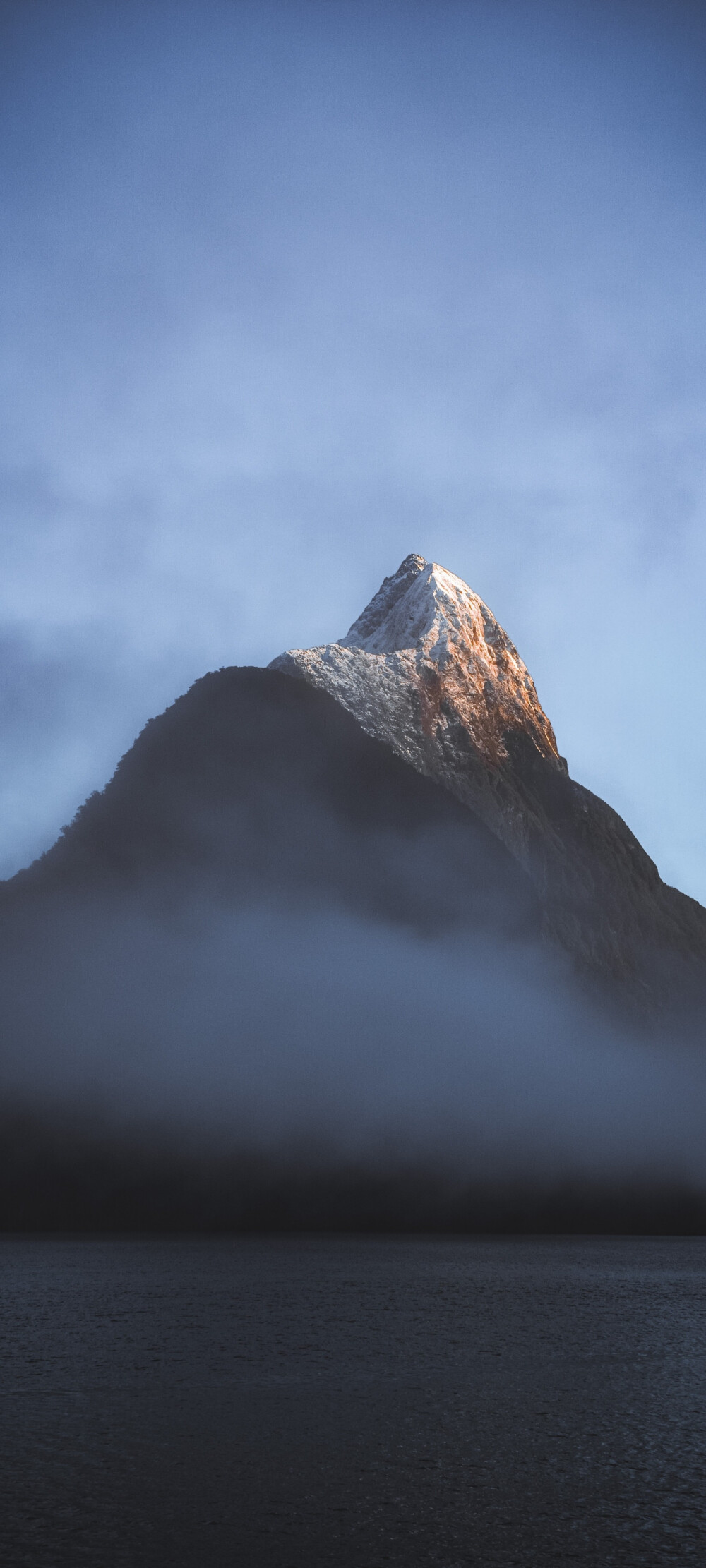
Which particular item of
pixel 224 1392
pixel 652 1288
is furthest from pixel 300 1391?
pixel 652 1288

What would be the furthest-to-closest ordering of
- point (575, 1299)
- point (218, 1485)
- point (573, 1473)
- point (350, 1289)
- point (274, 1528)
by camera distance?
1. point (350, 1289)
2. point (575, 1299)
3. point (573, 1473)
4. point (218, 1485)
5. point (274, 1528)

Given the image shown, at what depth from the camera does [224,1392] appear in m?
43.0

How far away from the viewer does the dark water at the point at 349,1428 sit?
23609 millimetres

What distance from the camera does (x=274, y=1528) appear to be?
24.6 metres

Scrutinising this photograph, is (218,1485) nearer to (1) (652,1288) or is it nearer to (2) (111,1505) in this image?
(2) (111,1505)

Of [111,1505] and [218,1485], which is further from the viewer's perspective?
[218,1485]

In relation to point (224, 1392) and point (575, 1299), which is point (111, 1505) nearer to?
point (224, 1392)

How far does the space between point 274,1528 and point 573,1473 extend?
10029 mm

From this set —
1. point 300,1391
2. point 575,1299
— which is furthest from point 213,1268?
point 300,1391

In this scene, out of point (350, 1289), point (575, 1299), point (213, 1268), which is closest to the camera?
point (575, 1299)

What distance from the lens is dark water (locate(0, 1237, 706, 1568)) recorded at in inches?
930

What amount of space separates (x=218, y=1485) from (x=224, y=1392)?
51.9 ft

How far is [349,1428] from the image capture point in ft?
118

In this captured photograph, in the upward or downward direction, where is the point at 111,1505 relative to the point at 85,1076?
downward
